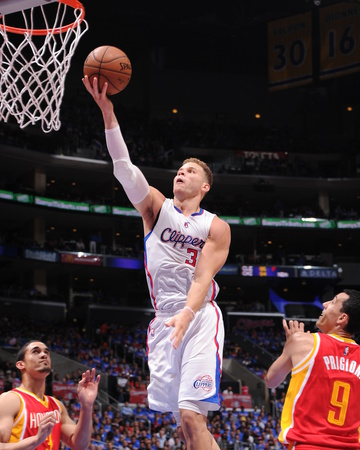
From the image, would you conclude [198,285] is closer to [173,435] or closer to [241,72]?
[173,435]

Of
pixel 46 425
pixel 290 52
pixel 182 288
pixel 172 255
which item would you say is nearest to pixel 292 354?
pixel 182 288

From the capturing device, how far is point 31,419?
5.89 m

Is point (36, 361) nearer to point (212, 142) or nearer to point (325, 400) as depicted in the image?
point (325, 400)

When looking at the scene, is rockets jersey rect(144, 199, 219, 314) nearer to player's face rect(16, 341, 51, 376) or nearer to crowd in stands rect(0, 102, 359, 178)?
player's face rect(16, 341, 51, 376)

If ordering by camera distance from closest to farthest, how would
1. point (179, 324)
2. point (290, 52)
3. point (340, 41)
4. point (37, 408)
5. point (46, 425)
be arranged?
point (46, 425) → point (179, 324) → point (37, 408) → point (340, 41) → point (290, 52)

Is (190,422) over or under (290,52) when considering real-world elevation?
under

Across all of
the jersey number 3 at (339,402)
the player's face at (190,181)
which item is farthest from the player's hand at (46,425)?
the player's face at (190,181)

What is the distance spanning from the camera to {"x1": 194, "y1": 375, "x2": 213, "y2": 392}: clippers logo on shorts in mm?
5320

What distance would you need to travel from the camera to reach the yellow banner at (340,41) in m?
27.8

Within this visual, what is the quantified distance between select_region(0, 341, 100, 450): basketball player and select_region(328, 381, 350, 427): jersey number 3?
1950mm

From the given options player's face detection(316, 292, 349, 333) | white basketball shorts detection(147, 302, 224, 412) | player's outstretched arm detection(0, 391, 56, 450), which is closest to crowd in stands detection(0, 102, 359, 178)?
player's outstretched arm detection(0, 391, 56, 450)

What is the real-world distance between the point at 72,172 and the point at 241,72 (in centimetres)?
1450

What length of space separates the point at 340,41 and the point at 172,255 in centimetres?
2380

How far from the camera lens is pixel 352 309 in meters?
5.05
